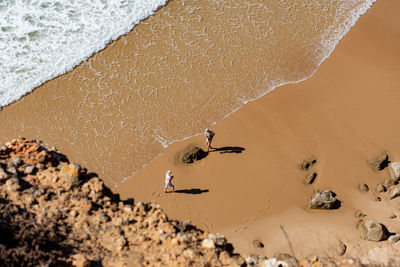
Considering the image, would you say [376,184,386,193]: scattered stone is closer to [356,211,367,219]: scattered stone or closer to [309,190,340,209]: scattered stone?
[356,211,367,219]: scattered stone

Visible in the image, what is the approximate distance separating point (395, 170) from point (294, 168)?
3.56 m

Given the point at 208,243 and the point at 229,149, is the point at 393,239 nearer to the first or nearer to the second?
the point at 229,149

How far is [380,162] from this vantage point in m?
13.1

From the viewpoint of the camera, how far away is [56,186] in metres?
8.36

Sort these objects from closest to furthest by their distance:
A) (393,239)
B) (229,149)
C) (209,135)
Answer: (393,239) → (209,135) → (229,149)

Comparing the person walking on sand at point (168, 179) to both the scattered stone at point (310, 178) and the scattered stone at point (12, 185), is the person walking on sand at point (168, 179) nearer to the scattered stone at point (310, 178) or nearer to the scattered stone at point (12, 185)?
the scattered stone at point (310, 178)

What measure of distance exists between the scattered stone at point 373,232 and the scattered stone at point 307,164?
2.69 m

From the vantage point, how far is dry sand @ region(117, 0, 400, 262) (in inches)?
472

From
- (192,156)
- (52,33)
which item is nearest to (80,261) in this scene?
(192,156)

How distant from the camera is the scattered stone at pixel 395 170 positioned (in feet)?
42.1

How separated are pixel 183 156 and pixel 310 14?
35.7 feet

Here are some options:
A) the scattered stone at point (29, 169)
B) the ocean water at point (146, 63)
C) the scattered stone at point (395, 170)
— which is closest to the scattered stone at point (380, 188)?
the scattered stone at point (395, 170)

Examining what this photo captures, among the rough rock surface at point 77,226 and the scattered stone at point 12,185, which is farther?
the scattered stone at point 12,185

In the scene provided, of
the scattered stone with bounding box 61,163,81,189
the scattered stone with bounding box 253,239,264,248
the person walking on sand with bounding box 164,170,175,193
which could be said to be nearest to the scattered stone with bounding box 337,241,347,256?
the scattered stone with bounding box 253,239,264,248
